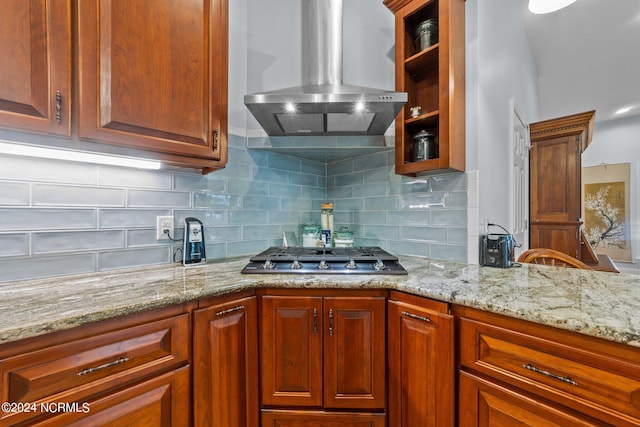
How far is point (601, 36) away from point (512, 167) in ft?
6.99

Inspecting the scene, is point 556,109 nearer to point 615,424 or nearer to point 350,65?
Answer: point 350,65

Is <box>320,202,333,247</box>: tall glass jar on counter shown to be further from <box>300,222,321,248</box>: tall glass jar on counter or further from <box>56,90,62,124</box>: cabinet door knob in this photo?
<box>56,90,62,124</box>: cabinet door knob

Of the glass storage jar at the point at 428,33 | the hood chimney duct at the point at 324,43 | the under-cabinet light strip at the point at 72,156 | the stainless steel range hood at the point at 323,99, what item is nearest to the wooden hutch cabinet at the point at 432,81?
the glass storage jar at the point at 428,33

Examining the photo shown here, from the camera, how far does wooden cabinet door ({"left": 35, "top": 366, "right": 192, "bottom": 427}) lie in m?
0.71

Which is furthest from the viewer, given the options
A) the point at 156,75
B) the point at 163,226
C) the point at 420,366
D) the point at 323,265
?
the point at 163,226

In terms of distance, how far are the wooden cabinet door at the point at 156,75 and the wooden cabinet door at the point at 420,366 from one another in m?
1.16

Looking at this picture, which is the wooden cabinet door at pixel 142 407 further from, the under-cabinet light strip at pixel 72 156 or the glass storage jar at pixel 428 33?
the glass storage jar at pixel 428 33

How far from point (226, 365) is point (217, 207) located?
0.89m

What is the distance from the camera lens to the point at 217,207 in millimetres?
1602

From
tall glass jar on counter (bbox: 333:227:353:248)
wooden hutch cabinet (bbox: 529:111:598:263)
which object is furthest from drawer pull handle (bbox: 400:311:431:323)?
wooden hutch cabinet (bbox: 529:111:598:263)

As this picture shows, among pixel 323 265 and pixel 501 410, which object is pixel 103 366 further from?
pixel 501 410

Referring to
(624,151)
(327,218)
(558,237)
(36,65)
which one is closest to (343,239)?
(327,218)

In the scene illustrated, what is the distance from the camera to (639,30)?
2.58 meters

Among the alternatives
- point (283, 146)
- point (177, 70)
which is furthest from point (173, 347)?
point (283, 146)
